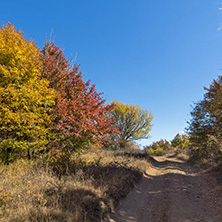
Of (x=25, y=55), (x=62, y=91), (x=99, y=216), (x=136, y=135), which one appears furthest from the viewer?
(x=136, y=135)

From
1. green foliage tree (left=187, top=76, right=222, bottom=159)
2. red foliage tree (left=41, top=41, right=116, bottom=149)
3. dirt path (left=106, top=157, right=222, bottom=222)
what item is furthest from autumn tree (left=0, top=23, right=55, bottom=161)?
green foliage tree (left=187, top=76, right=222, bottom=159)

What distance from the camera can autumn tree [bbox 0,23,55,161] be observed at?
23.6ft

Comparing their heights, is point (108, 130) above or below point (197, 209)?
above

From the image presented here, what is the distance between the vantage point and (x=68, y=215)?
4.13 m

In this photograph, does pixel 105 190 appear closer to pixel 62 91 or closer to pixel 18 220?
pixel 18 220

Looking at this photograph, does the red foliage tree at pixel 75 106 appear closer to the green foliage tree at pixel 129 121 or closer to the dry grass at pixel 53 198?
the dry grass at pixel 53 198

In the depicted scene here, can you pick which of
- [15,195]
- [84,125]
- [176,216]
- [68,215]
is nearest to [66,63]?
[84,125]

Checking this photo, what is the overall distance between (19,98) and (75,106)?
9.76ft

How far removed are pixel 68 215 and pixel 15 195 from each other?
2.03 metres

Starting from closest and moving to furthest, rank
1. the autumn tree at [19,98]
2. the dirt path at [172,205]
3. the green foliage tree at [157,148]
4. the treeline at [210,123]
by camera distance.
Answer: the dirt path at [172,205]
the autumn tree at [19,98]
the treeline at [210,123]
the green foliage tree at [157,148]

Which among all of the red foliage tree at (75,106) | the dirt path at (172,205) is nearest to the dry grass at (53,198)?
the dirt path at (172,205)

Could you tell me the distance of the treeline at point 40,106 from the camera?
24.3ft

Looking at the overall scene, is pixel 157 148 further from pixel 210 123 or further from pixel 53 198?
pixel 53 198

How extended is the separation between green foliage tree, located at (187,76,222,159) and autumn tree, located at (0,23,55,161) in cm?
1218
